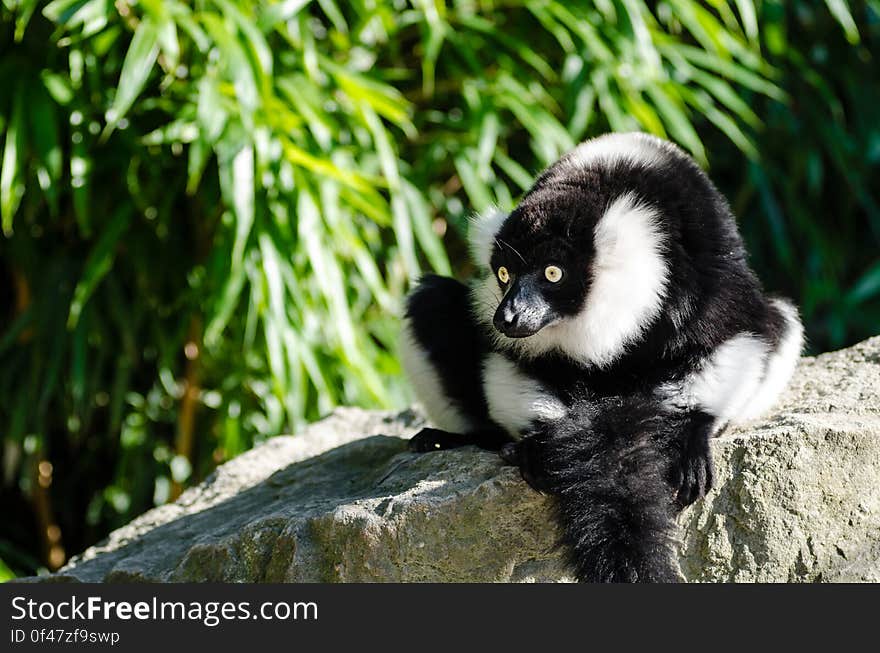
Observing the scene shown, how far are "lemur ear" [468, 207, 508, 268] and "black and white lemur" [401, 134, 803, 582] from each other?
58 mm

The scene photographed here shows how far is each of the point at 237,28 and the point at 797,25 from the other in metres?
2.51

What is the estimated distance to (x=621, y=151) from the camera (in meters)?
2.23

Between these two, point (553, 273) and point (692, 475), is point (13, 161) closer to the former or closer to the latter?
point (553, 273)

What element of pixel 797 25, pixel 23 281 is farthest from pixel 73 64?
pixel 797 25

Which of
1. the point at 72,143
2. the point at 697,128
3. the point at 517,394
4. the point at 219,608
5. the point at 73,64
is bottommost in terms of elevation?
the point at 697,128

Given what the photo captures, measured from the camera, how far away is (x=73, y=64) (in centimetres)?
319

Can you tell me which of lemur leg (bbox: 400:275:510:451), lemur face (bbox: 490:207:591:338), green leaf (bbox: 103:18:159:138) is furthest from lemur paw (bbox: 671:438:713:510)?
green leaf (bbox: 103:18:159:138)

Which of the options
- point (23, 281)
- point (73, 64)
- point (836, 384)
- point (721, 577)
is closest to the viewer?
point (721, 577)

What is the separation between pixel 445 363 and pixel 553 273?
463 mm

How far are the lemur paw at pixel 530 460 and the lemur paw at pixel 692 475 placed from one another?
23 centimetres

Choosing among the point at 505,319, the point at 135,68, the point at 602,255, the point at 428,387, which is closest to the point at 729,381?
the point at 602,255

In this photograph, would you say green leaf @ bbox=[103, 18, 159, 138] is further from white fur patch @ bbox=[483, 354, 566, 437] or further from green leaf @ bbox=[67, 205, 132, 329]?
white fur patch @ bbox=[483, 354, 566, 437]

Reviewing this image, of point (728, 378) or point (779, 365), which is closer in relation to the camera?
point (728, 378)

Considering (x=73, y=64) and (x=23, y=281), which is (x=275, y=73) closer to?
(x=73, y=64)
